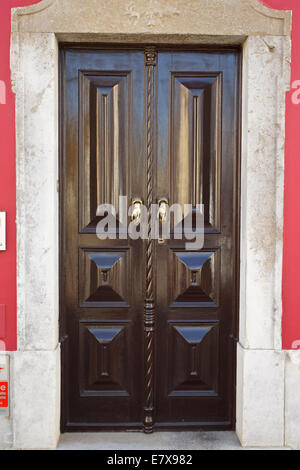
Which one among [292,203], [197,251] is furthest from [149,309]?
[292,203]

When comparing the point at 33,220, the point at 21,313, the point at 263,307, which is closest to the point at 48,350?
the point at 21,313

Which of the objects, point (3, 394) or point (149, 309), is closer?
point (3, 394)

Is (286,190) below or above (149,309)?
above

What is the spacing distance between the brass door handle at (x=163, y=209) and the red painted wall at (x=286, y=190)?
81 centimetres

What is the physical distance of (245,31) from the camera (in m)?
2.96

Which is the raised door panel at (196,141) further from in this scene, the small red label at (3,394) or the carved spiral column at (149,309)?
the small red label at (3,394)

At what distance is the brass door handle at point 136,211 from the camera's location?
314cm

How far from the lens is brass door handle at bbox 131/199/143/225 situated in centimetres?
314

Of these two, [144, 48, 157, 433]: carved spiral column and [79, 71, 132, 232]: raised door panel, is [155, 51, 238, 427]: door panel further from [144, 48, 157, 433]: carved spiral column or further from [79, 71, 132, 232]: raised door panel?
[79, 71, 132, 232]: raised door panel

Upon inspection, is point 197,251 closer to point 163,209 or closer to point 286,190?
point 163,209

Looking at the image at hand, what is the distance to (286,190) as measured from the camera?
3074 mm

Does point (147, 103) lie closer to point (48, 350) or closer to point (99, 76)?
point (99, 76)

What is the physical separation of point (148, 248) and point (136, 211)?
28 cm

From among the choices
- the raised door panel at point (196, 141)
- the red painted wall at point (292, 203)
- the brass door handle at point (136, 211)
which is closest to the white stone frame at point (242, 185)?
the red painted wall at point (292, 203)
